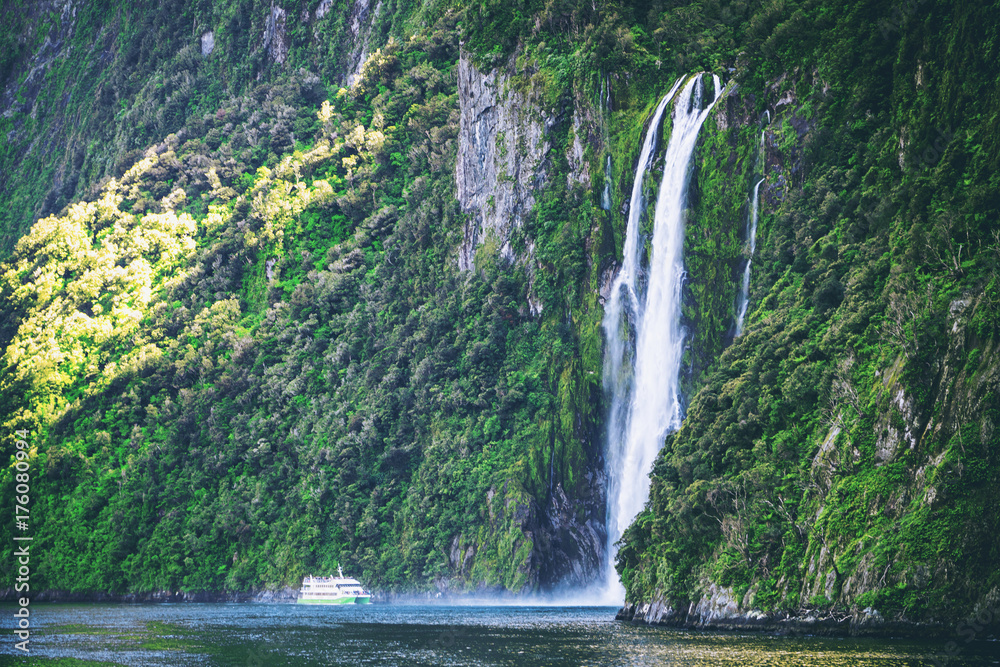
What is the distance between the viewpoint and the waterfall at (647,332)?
228ft

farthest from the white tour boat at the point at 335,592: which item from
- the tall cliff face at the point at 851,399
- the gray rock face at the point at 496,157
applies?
the tall cliff face at the point at 851,399

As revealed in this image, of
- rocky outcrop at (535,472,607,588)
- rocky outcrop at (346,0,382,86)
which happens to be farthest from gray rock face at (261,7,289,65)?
rocky outcrop at (535,472,607,588)

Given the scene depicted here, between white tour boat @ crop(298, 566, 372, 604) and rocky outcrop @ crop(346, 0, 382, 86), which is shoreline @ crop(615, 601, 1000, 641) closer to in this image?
white tour boat @ crop(298, 566, 372, 604)

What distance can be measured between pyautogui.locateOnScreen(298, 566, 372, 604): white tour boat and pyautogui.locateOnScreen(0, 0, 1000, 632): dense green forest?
147 cm

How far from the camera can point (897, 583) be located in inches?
1608

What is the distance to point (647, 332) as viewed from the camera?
7100cm

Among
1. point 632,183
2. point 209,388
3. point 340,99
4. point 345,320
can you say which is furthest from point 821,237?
point 340,99

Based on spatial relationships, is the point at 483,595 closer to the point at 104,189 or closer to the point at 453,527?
the point at 453,527

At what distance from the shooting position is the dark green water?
37969mm

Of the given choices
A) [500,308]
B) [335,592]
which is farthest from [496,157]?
[335,592]

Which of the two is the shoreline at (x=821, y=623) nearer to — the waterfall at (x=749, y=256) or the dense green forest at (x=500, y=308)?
the dense green forest at (x=500, y=308)

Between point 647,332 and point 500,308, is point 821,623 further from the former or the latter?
point 500,308

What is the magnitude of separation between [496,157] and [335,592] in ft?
108

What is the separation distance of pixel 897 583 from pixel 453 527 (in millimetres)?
43887
